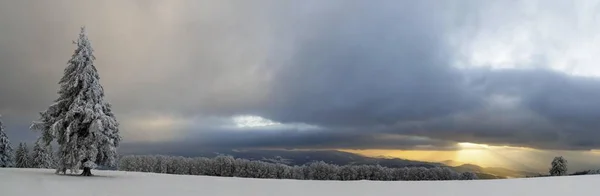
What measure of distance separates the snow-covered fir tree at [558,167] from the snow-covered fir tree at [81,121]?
4846cm

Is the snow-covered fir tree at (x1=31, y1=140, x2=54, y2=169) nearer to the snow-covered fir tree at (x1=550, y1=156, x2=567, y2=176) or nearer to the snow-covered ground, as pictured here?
the snow-covered ground

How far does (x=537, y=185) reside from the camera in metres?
21.2

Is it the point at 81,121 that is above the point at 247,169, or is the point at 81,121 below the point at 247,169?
above

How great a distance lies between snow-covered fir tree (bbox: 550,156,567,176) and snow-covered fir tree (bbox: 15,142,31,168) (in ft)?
230

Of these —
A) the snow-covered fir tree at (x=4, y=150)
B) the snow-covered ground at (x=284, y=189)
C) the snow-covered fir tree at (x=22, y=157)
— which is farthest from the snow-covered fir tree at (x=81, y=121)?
the snow-covered fir tree at (x=22, y=157)

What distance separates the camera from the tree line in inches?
2717

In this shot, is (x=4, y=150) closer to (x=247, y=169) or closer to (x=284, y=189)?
(x=247, y=169)

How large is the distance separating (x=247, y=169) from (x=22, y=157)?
33.6 meters

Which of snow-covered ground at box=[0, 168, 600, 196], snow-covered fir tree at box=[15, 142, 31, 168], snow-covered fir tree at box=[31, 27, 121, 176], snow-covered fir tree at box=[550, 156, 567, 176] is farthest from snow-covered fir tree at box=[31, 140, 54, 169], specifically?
snow-covered fir tree at box=[550, 156, 567, 176]

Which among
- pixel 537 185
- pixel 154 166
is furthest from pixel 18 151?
pixel 537 185

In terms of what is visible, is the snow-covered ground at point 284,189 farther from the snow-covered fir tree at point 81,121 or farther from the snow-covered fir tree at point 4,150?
the snow-covered fir tree at point 4,150

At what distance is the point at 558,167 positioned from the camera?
53344mm

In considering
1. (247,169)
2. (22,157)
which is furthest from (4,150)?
(247,169)

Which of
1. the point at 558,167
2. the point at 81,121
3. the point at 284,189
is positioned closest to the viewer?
the point at 284,189
